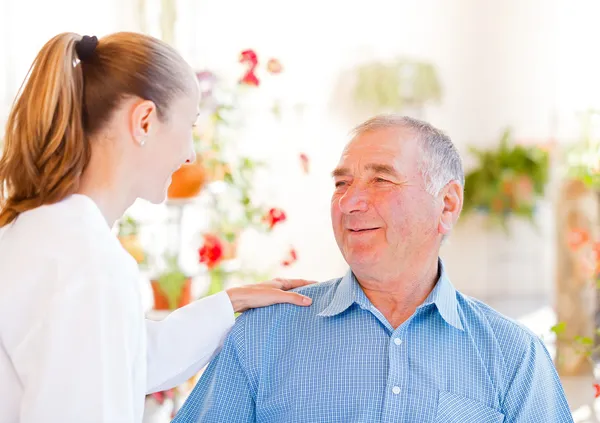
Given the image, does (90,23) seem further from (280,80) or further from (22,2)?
(280,80)

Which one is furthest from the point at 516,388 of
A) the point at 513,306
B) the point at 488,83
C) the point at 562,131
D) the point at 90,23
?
the point at 488,83

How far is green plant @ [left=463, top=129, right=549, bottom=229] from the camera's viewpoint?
5547 millimetres

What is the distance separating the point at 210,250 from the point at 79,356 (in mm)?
1437

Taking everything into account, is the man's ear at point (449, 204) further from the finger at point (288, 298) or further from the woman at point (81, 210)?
the woman at point (81, 210)

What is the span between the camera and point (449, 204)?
1.89m

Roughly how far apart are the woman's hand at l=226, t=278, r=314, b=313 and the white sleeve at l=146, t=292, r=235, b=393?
0.03 m

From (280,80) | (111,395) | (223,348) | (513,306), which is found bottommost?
(513,306)

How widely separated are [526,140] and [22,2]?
3.73 m

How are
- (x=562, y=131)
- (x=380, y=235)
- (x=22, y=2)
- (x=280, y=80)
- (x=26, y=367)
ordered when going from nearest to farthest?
(x=26, y=367) < (x=380, y=235) < (x=562, y=131) < (x=22, y=2) < (x=280, y=80)

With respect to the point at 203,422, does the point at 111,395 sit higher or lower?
higher

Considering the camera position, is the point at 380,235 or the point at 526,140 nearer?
the point at 380,235

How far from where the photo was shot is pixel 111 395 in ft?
4.01

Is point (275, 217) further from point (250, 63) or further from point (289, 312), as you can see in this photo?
point (289, 312)

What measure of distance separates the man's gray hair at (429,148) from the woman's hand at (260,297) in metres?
0.39
